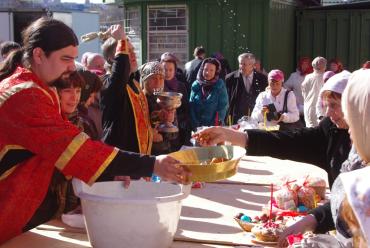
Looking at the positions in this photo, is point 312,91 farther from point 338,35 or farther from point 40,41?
point 40,41

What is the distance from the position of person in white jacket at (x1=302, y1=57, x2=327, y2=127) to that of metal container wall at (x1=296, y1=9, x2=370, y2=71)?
2676 mm

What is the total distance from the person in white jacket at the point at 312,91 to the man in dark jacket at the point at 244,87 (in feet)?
2.88

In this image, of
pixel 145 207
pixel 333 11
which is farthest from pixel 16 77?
pixel 333 11

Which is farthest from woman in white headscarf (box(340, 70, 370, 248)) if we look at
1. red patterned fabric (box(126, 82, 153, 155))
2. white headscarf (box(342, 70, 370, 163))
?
red patterned fabric (box(126, 82, 153, 155))

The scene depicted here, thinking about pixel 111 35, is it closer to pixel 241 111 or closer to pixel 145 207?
pixel 145 207

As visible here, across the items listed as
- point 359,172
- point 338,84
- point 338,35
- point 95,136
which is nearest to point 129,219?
point 359,172

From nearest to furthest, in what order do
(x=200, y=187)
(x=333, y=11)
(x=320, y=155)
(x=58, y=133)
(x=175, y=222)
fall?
(x=58, y=133) < (x=175, y=222) < (x=320, y=155) < (x=200, y=187) < (x=333, y=11)

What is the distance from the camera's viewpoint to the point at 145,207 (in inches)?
79.3

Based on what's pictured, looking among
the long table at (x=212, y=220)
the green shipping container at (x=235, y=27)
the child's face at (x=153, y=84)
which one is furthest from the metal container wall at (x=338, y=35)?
the long table at (x=212, y=220)

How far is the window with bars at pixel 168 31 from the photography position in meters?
10.6

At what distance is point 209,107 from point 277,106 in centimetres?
70

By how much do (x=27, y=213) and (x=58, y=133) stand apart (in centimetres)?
36

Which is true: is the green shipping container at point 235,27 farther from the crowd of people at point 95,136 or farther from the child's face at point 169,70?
the crowd of people at point 95,136

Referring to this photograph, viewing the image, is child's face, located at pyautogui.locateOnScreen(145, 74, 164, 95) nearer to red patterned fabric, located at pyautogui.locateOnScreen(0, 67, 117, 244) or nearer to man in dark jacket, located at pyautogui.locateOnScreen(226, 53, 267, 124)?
red patterned fabric, located at pyautogui.locateOnScreen(0, 67, 117, 244)
